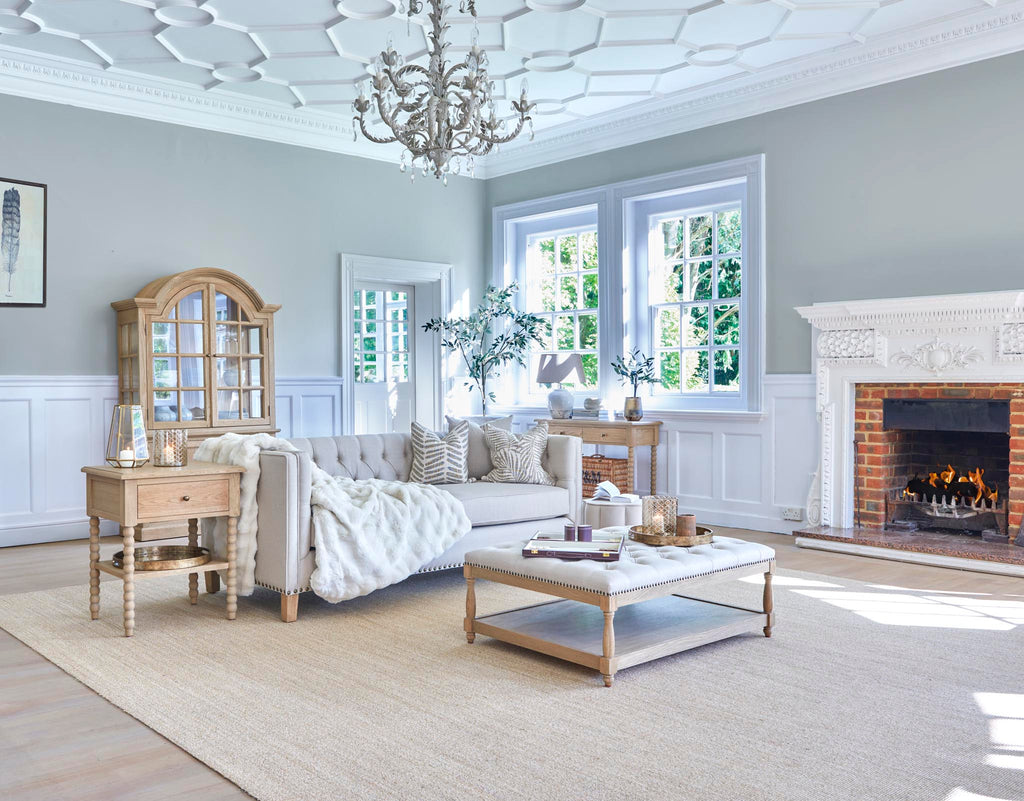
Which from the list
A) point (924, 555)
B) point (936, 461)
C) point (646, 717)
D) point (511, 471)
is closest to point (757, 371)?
point (936, 461)

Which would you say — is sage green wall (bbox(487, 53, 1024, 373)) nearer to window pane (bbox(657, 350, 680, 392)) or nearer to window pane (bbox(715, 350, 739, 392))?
window pane (bbox(715, 350, 739, 392))

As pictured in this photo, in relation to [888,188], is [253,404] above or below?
below

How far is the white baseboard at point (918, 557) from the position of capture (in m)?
4.84

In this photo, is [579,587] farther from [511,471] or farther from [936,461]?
[936,461]

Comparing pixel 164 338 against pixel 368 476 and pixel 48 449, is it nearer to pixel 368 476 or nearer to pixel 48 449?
pixel 48 449

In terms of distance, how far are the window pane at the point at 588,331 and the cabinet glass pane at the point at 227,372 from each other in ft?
9.43

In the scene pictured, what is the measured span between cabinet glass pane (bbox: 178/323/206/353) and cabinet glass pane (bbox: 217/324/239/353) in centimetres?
13

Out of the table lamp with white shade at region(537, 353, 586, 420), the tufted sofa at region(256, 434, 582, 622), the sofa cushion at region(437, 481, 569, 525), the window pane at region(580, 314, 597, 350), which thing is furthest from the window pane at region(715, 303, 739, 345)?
the sofa cushion at region(437, 481, 569, 525)

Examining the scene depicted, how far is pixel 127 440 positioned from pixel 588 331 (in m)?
4.51

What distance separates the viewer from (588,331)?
25.3 ft

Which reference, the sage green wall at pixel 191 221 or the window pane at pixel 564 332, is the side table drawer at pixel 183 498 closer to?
the sage green wall at pixel 191 221

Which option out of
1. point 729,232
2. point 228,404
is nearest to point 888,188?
point 729,232

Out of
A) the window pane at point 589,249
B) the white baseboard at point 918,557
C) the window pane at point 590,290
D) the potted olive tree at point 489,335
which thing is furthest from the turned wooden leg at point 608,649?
the window pane at point 589,249

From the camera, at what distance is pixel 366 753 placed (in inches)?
98.0
